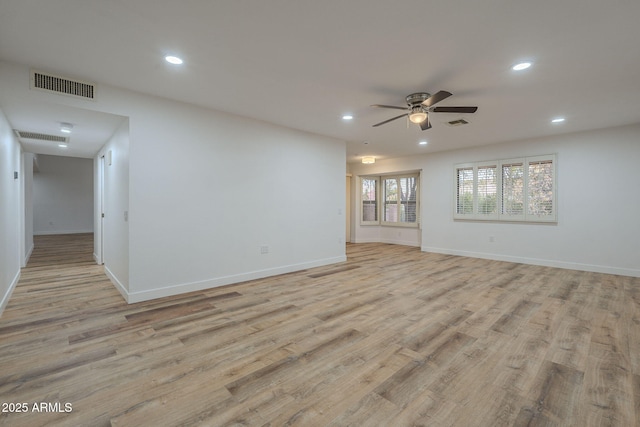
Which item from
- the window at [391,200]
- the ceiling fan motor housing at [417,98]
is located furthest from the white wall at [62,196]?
the ceiling fan motor housing at [417,98]

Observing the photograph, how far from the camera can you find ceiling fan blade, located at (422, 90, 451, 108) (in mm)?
2979

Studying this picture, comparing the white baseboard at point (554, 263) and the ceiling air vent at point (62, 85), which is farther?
the white baseboard at point (554, 263)

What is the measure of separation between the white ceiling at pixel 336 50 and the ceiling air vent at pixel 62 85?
98 millimetres

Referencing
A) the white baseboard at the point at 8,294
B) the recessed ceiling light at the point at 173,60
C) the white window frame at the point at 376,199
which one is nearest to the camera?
the recessed ceiling light at the point at 173,60

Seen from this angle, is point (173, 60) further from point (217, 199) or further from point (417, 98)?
point (417, 98)

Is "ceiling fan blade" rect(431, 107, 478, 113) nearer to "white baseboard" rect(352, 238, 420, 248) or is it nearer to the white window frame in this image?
"white baseboard" rect(352, 238, 420, 248)

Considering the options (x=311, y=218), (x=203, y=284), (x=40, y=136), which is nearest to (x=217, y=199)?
(x=203, y=284)

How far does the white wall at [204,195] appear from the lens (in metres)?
3.51

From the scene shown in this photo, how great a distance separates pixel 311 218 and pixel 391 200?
4370mm

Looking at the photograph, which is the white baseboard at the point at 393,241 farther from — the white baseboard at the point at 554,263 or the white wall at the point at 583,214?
the white wall at the point at 583,214

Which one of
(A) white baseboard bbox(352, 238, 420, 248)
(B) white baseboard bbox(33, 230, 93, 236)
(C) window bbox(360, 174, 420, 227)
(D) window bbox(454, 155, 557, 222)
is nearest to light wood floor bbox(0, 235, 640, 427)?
(D) window bbox(454, 155, 557, 222)

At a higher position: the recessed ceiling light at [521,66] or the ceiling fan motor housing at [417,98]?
the recessed ceiling light at [521,66]

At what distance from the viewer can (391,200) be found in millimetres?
9078

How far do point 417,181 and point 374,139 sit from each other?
311 cm
